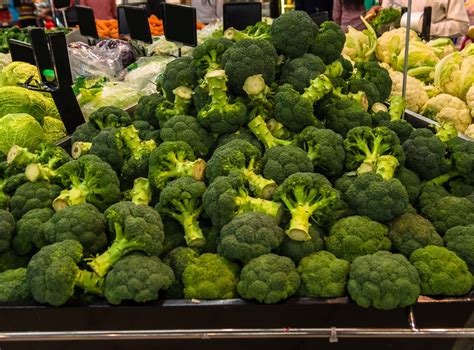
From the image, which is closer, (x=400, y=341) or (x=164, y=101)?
(x=400, y=341)

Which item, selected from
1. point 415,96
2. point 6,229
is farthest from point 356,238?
point 415,96

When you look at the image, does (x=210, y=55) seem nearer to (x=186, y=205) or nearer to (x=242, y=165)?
(x=242, y=165)

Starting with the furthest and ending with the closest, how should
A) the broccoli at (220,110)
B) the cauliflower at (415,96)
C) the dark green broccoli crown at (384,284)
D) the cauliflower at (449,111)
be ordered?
the cauliflower at (415,96), the cauliflower at (449,111), the broccoli at (220,110), the dark green broccoli crown at (384,284)

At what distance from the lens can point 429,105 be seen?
2.44 m

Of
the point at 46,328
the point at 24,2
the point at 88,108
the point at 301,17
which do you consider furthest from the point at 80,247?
the point at 24,2

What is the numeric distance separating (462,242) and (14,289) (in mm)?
1189

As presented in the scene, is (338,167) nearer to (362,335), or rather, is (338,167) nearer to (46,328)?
(362,335)

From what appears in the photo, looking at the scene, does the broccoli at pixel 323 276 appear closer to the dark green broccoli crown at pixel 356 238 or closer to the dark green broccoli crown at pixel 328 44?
the dark green broccoli crown at pixel 356 238

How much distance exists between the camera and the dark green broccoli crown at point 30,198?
1476mm

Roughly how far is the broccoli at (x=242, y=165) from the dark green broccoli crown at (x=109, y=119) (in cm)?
55

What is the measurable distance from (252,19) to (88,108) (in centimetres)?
109

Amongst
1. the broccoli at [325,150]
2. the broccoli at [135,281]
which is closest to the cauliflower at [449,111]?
the broccoli at [325,150]

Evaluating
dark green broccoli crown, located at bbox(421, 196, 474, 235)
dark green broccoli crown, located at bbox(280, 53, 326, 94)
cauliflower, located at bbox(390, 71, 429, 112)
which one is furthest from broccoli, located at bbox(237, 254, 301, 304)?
cauliflower, located at bbox(390, 71, 429, 112)

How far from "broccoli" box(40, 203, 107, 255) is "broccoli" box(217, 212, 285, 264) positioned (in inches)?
13.2
